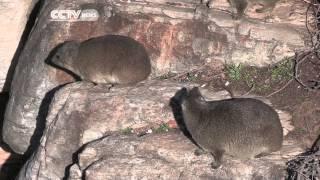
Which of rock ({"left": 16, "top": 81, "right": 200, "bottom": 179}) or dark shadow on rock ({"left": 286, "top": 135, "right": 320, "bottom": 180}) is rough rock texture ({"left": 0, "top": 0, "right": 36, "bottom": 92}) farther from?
dark shadow on rock ({"left": 286, "top": 135, "right": 320, "bottom": 180})

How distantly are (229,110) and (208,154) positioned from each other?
557 mm

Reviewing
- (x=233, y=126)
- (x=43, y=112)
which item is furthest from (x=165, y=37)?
(x=233, y=126)

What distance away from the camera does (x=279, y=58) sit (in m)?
8.19

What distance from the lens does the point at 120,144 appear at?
6953 millimetres

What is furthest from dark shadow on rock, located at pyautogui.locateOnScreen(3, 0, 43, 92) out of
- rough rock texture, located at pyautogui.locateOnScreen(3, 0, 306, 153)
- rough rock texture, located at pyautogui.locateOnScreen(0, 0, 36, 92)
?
rough rock texture, located at pyautogui.locateOnScreen(3, 0, 306, 153)

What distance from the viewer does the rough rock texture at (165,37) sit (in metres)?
8.24

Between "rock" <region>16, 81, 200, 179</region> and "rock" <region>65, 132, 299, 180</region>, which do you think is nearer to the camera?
"rock" <region>65, 132, 299, 180</region>

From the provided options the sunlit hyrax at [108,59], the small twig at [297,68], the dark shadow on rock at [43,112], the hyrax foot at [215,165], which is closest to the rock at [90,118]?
the sunlit hyrax at [108,59]

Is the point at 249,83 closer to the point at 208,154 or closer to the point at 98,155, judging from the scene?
the point at 208,154

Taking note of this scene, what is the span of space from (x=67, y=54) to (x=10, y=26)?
2.53 m

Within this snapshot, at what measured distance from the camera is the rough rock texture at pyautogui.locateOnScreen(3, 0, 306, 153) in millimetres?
8242

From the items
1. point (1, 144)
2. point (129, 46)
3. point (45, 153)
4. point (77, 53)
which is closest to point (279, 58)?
point (129, 46)

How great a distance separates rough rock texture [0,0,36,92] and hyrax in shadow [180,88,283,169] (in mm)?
4247

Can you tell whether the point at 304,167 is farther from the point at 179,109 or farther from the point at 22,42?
the point at 22,42
